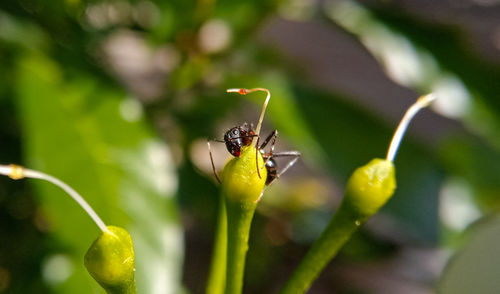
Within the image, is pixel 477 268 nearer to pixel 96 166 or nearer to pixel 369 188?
pixel 369 188

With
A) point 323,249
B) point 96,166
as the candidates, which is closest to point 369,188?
point 323,249

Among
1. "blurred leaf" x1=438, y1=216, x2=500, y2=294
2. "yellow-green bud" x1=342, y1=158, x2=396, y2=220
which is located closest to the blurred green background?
"blurred leaf" x1=438, y1=216, x2=500, y2=294

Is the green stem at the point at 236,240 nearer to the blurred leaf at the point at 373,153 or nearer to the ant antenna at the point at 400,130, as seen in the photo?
the ant antenna at the point at 400,130

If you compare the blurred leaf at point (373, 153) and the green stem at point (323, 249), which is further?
the blurred leaf at point (373, 153)

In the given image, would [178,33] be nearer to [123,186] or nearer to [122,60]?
[123,186]

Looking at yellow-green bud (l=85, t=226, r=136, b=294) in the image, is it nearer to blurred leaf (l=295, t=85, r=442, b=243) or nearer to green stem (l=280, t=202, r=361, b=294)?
Result: green stem (l=280, t=202, r=361, b=294)

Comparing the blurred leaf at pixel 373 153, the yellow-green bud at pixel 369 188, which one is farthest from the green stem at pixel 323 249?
the blurred leaf at pixel 373 153

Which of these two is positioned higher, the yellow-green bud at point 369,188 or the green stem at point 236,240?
the yellow-green bud at point 369,188
